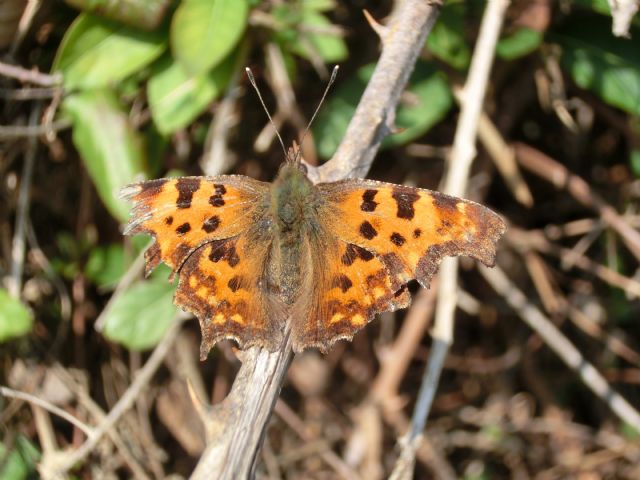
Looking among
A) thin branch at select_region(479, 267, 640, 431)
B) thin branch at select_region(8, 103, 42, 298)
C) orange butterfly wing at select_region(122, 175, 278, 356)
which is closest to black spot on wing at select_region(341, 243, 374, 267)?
orange butterfly wing at select_region(122, 175, 278, 356)

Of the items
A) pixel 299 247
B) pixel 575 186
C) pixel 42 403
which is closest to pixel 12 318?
pixel 42 403

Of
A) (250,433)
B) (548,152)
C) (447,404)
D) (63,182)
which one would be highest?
(250,433)

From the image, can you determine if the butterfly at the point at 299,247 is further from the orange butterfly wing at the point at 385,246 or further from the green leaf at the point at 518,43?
the green leaf at the point at 518,43

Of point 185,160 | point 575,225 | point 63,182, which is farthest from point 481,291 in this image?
point 63,182

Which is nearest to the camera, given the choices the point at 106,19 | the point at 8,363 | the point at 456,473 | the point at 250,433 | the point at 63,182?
the point at 250,433

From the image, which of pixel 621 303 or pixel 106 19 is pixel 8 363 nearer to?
pixel 106 19

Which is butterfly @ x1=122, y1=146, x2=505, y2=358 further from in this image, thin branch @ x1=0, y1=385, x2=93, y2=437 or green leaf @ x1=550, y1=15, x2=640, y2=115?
green leaf @ x1=550, y1=15, x2=640, y2=115
